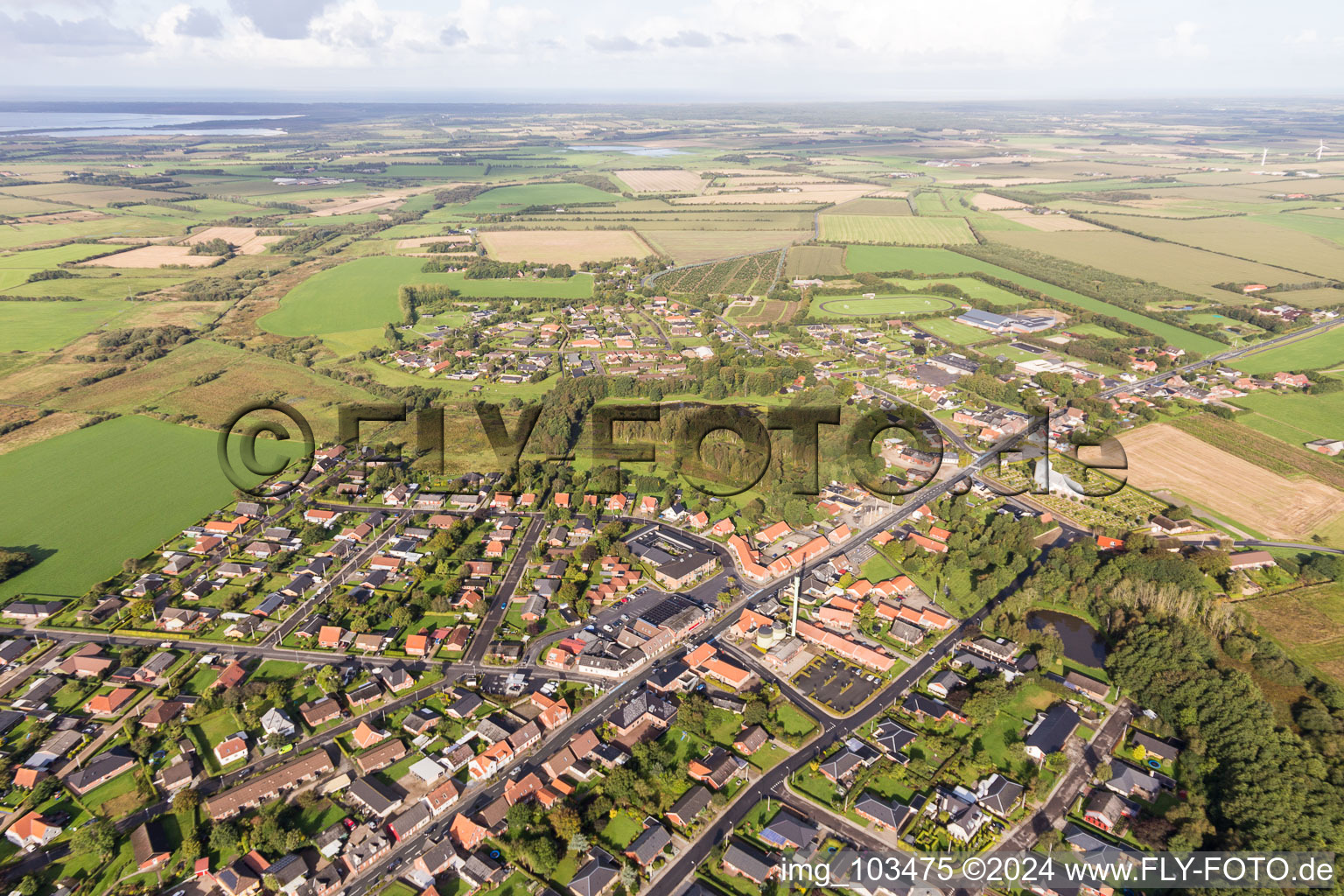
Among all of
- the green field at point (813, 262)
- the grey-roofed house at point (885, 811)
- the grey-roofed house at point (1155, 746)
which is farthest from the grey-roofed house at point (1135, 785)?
the green field at point (813, 262)

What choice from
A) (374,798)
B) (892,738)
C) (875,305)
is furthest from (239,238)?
(892,738)

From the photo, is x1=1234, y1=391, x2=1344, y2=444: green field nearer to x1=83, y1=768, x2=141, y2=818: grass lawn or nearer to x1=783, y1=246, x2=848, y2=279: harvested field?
x1=783, y1=246, x2=848, y2=279: harvested field

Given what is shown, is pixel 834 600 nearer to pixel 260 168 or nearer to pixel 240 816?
pixel 240 816

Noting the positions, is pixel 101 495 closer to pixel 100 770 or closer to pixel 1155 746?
pixel 100 770

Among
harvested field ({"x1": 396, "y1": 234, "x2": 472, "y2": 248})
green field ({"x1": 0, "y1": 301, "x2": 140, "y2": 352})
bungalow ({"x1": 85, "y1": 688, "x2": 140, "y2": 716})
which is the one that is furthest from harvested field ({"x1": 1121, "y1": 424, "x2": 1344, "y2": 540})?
harvested field ({"x1": 396, "y1": 234, "x2": 472, "y2": 248})

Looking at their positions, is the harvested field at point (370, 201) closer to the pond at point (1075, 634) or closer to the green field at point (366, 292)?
the green field at point (366, 292)

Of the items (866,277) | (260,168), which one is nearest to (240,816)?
(866,277)
